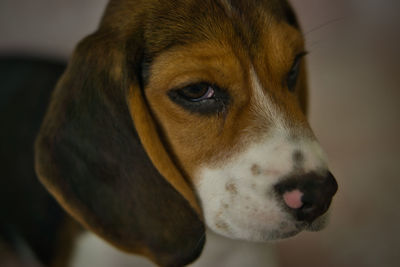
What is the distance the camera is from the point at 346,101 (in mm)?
3344

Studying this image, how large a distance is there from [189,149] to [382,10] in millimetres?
2108

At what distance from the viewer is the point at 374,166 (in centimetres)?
270

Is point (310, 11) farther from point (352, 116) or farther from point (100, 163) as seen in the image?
point (100, 163)

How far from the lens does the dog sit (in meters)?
1.62

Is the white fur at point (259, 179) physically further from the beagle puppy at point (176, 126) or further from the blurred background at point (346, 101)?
the blurred background at point (346, 101)

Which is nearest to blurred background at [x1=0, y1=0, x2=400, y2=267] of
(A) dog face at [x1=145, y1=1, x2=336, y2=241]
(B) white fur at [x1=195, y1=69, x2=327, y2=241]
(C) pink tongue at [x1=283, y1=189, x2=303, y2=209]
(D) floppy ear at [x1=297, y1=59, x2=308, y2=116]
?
(D) floppy ear at [x1=297, y1=59, x2=308, y2=116]

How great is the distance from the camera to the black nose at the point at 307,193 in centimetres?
147

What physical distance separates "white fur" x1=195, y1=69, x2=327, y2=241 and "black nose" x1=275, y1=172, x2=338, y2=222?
0.08ft

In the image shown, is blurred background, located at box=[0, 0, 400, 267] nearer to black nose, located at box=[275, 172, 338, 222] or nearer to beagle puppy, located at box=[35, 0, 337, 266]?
beagle puppy, located at box=[35, 0, 337, 266]


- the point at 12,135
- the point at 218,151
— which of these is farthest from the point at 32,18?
the point at 218,151

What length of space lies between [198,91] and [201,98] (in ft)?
0.09

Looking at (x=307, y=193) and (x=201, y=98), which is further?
(x=201, y=98)

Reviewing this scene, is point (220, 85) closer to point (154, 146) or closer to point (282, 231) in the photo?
point (154, 146)

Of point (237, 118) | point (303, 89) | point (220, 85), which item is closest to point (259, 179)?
point (237, 118)
